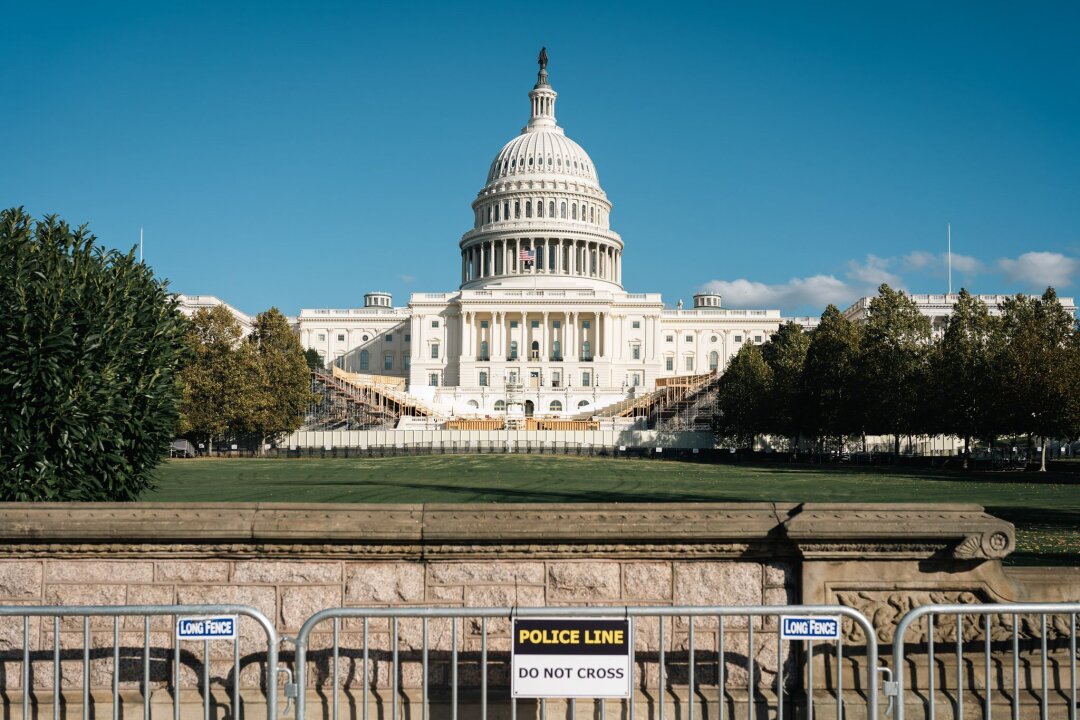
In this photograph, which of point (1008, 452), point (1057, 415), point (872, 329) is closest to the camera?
point (1057, 415)

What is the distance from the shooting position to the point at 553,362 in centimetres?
12512

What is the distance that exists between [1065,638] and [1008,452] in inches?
2698

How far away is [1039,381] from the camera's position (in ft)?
143

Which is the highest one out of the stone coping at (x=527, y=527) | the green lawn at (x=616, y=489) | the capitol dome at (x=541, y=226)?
the capitol dome at (x=541, y=226)

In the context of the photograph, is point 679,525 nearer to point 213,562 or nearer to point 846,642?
point 846,642

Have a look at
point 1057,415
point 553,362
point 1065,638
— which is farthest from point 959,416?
point 553,362

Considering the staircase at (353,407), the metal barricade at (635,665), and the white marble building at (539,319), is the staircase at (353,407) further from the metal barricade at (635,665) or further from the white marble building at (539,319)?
the metal barricade at (635,665)

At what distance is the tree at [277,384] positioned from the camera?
65.6 m

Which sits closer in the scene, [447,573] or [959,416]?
[447,573]

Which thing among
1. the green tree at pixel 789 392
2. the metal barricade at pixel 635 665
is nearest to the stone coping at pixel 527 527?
the metal barricade at pixel 635 665

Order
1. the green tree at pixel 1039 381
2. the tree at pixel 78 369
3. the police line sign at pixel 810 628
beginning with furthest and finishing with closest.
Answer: the green tree at pixel 1039 381
the tree at pixel 78 369
the police line sign at pixel 810 628

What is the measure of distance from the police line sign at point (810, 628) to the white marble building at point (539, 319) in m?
101

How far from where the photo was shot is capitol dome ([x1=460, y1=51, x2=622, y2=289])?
138m

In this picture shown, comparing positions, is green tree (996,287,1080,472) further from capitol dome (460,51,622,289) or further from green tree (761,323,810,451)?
capitol dome (460,51,622,289)
